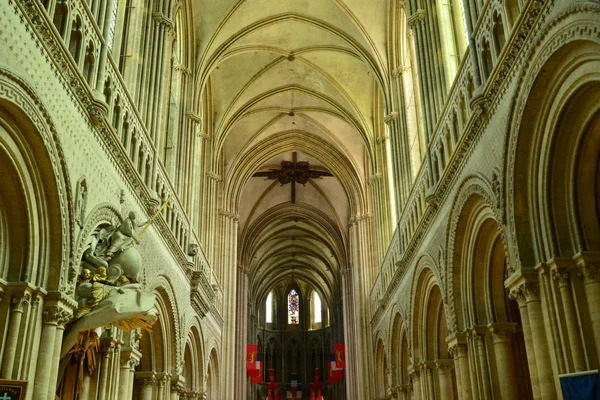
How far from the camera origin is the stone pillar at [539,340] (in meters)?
8.14

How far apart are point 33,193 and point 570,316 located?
692 centimetres

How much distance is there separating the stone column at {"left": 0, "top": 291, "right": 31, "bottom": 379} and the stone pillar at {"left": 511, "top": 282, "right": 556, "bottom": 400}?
649 cm

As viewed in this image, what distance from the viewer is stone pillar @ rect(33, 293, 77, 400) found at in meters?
7.73

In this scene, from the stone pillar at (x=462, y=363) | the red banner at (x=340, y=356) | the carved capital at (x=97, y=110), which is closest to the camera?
the carved capital at (x=97, y=110)

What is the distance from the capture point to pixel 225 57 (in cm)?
2120

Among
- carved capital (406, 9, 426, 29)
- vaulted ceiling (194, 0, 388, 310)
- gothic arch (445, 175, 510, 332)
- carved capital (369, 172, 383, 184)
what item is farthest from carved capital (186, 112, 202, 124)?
gothic arch (445, 175, 510, 332)

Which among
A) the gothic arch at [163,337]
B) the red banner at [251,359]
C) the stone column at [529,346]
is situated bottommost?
the stone column at [529,346]

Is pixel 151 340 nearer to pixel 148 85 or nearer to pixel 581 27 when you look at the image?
pixel 148 85

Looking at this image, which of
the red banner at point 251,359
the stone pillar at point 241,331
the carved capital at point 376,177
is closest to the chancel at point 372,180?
the carved capital at point 376,177

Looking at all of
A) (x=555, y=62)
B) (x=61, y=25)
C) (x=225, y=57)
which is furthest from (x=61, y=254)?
(x=225, y=57)

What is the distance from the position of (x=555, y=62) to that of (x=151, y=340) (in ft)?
34.2

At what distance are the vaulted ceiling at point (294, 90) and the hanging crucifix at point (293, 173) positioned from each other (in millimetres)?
257

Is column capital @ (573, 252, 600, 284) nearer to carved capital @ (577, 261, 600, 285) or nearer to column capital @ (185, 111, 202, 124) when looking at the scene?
carved capital @ (577, 261, 600, 285)

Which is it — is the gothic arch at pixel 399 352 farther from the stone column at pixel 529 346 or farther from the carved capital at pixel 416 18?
the stone column at pixel 529 346
